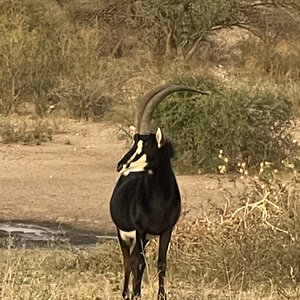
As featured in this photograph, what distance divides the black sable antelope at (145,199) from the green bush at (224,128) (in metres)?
9.19

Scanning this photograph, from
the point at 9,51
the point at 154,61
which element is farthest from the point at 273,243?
the point at 154,61

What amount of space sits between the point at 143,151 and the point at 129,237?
1.82 feet

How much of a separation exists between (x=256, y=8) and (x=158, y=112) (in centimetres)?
1472

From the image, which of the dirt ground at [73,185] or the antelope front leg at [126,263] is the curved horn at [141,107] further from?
the dirt ground at [73,185]

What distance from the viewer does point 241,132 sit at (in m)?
15.6

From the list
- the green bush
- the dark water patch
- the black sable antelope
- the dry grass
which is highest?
the black sable antelope

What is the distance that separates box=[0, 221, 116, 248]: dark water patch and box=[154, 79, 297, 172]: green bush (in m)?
4.30

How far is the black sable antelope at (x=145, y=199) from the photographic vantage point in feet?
20.0

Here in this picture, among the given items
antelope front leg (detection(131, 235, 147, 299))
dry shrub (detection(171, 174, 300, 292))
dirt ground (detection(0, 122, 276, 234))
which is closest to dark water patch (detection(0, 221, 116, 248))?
dirt ground (detection(0, 122, 276, 234))

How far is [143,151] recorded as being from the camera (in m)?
6.18

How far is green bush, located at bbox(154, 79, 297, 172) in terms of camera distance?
15.6 meters

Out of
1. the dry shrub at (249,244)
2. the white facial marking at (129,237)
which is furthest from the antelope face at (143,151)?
the dry shrub at (249,244)

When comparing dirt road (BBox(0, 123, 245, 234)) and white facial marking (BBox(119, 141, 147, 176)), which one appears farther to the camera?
dirt road (BBox(0, 123, 245, 234))

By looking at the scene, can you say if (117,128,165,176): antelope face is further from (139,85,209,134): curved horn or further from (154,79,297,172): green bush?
(154,79,297,172): green bush
